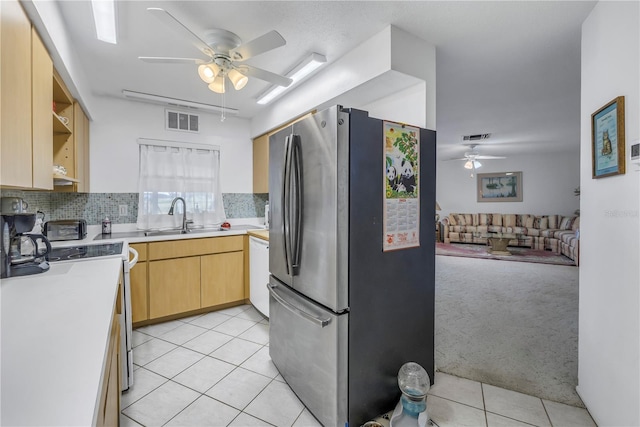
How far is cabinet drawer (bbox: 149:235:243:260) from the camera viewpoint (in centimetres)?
288

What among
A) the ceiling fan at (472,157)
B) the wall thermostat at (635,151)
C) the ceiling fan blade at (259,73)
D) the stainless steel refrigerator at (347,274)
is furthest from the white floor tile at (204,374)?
the ceiling fan at (472,157)

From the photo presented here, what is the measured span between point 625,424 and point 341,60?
109 inches

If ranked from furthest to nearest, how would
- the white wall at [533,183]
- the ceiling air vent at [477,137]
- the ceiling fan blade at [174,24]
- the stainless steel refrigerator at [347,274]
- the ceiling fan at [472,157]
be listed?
the white wall at [533,183]
the ceiling fan at [472,157]
the ceiling air vent at [477,137]
the stainless steel refrigerator at [347,274]
the ceiling fan blade at [174,24]

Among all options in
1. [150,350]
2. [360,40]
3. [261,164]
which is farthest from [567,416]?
[261,164]

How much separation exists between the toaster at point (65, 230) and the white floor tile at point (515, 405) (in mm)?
3618

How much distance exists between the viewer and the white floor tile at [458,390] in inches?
73.0

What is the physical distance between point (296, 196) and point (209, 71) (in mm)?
1056

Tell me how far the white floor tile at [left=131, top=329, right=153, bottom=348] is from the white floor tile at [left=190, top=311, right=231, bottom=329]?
0.42 metres

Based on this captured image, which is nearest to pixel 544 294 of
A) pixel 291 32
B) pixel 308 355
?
pixel 308 355

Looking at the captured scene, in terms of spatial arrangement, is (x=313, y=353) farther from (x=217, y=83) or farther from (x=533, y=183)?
(x=533, y=183)

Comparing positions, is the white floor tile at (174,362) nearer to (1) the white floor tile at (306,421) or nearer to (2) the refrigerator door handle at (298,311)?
(2) the refrigerator door handle at (298,311)

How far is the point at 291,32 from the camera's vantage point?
2021 millimetres

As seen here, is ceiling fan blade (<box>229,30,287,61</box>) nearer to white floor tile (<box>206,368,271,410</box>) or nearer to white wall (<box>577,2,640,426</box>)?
white wall (<box>577,2,640,426</box>)

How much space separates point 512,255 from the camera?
6477mm
